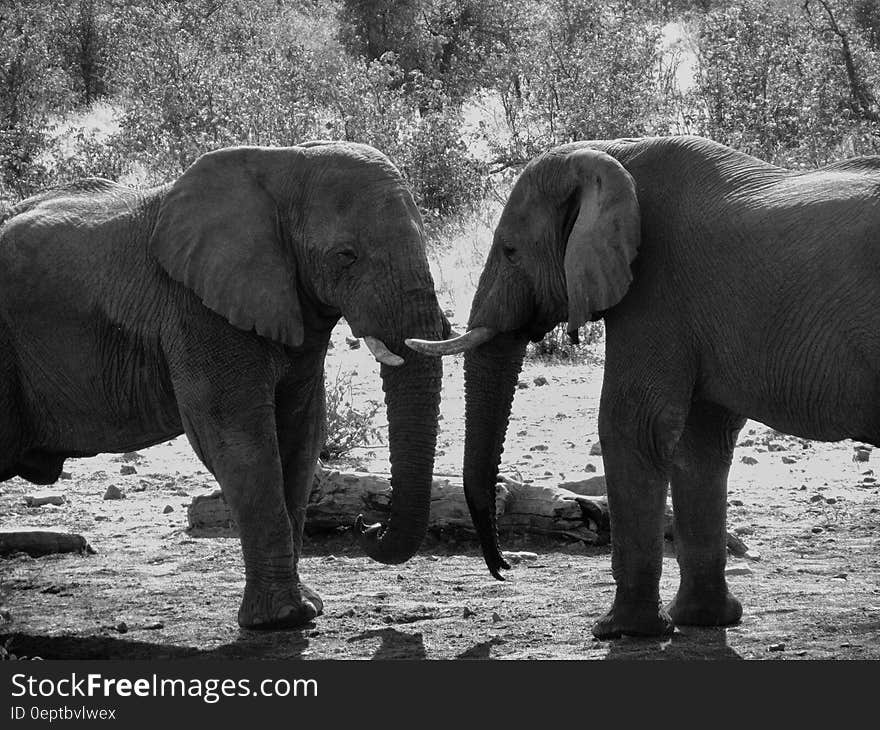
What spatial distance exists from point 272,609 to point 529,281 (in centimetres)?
176

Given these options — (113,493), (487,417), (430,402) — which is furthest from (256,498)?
(113,493)

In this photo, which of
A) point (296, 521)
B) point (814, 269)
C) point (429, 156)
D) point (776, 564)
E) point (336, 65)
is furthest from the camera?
point (336, 65)

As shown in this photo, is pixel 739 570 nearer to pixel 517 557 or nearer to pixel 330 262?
pixel 517 557

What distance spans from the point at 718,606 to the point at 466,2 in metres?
24.8

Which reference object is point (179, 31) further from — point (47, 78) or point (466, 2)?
point (466, 2)

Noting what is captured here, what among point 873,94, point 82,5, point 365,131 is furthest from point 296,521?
point 82,5

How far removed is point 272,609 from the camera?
6562 mm

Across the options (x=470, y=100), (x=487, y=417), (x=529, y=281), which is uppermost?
(x=470, y=100)

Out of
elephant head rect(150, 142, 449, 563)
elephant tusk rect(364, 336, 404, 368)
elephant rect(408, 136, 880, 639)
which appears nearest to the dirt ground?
elephant rect(408, 136, 880, 639)

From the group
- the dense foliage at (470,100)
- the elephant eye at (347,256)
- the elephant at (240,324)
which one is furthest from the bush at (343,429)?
the elephant eye at (347,256)

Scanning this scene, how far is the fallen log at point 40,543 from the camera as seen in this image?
8.30m

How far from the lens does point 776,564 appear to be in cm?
773

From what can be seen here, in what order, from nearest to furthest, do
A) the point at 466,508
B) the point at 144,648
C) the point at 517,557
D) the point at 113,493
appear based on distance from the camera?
the point at 144,648 < the point at 517,557 < the point at 466,508 < the point at 113,493

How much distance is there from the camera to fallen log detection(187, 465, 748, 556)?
807 cm
